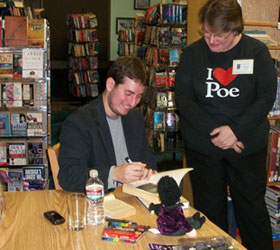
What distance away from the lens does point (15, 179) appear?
343 cm

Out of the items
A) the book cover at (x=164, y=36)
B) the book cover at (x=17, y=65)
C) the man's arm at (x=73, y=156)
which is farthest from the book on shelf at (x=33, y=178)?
the book cover at (x=164, y=36)

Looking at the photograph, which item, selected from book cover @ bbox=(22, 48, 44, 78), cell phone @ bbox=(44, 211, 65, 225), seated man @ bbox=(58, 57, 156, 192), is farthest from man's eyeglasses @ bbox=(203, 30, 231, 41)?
book cover @ bbox=(22, 48, 44, 78)

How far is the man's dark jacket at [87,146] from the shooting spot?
5.10ft

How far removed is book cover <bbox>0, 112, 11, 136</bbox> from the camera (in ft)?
11.1

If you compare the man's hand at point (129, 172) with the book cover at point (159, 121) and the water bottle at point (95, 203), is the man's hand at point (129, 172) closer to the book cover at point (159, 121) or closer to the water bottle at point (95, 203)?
the water bottle at point (95, 203)

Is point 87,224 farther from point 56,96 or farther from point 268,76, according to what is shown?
point 56,96

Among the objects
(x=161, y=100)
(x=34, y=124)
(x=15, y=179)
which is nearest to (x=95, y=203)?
(x=34, y=124)

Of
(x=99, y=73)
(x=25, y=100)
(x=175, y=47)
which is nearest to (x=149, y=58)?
(x=175, y=47)

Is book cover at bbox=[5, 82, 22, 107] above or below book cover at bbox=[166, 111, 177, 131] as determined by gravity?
above

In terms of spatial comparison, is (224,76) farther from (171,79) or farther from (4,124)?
(171,79)

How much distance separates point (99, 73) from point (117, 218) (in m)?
9.12

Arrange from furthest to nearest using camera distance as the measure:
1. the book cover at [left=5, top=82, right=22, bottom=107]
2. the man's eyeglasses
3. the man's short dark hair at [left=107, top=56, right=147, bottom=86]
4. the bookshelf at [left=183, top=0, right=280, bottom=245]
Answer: the book cover at [left=5, top=82, right=22, bottom=107], the bookshelf at [left=183, top=0, right=280, bottom=245], the man's eyeglasses, the man's short dark hair at [left=107, top=56, right=147, bottom=86]

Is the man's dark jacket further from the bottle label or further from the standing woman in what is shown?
the standing woman

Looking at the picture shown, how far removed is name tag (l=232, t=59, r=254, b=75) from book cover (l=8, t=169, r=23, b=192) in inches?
89.8
